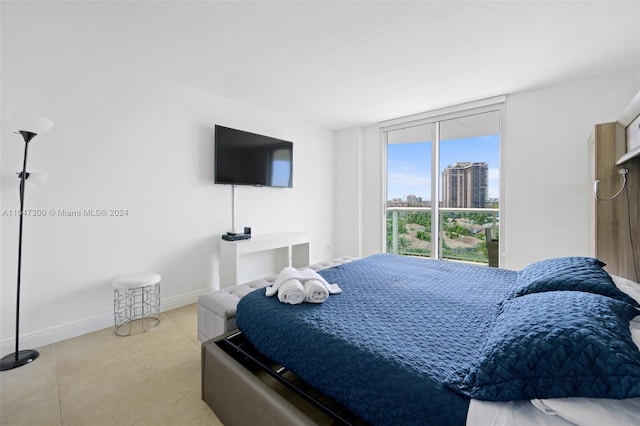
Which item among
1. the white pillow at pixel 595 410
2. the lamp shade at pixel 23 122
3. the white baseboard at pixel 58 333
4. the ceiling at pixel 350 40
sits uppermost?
the ceiling at pixel 350 40

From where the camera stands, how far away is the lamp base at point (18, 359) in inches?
73.3

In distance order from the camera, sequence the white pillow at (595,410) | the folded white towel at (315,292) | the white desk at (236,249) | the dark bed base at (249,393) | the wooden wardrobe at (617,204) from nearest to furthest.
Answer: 1. the white pillow at (595,410)
2. the dark bed base at (249,393)
3. the folded white towel at (315,292)
4. the wooden wardrobe at (617,204)
5. the white desk at (236,249)

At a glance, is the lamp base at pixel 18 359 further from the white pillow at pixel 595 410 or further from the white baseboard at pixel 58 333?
the white pillow at pixel 595 410

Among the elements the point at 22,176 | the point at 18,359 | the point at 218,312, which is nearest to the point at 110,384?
the point at 218,312

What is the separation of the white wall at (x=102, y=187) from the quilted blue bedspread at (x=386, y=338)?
173 centimetres

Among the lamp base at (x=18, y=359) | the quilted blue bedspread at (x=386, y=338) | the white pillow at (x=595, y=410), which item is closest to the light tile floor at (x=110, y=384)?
the lamp base at (x=18, y=359)

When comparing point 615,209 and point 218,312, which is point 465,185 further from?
point 218,312

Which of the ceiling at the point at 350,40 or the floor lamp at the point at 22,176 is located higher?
the ceiling at the point at 350,40

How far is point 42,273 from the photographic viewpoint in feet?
7.20

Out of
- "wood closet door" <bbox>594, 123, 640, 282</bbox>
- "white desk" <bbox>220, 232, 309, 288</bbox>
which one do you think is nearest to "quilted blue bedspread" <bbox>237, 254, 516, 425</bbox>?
"wood closet door" <bbox>594, 123, 640, 282</bbox>

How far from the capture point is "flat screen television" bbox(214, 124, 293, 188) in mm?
3195

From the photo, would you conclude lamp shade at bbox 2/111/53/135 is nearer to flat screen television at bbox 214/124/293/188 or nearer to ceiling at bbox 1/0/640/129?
ceiling at bbox 1/0/640/129

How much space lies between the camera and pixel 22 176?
1981 millimetres

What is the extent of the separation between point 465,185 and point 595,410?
3505 millimetres
